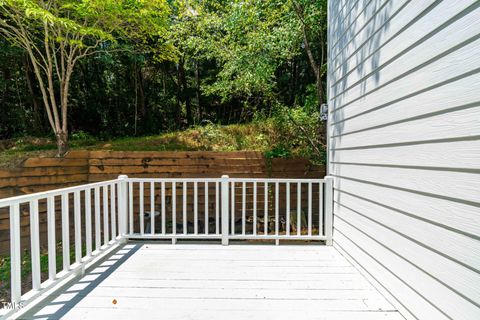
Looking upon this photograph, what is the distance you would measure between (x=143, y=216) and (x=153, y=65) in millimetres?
6128

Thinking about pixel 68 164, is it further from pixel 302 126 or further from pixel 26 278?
pixel 302 126

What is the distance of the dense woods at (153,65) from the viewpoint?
4660 mm

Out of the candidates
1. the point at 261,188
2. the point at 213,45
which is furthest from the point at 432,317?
the point at 213,45

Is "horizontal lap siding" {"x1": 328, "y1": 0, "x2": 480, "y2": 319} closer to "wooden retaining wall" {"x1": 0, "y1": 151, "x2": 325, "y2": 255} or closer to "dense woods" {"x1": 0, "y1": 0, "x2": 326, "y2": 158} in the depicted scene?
"wooden retaining wall" {"x1": 0, "y1": 151, "x2": 325, "y2": 255}

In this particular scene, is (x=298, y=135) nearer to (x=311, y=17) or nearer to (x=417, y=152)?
(x=311, y=17)

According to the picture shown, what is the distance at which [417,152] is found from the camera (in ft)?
5.70

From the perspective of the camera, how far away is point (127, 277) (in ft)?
8.06

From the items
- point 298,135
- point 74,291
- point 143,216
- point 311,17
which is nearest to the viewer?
point 74,291

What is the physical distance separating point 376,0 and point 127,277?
3.14 metres

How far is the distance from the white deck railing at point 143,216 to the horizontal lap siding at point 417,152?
37.7 inches

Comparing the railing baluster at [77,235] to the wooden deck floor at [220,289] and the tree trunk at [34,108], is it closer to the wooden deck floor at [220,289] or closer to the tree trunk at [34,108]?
the wooden deck floor at [220,289]

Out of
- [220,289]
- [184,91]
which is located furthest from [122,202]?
[184,91]

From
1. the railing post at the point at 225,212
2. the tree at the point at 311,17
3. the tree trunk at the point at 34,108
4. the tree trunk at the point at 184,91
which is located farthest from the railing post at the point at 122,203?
the tree trunk at the point at 184,91

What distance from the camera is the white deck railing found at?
1980 mm
